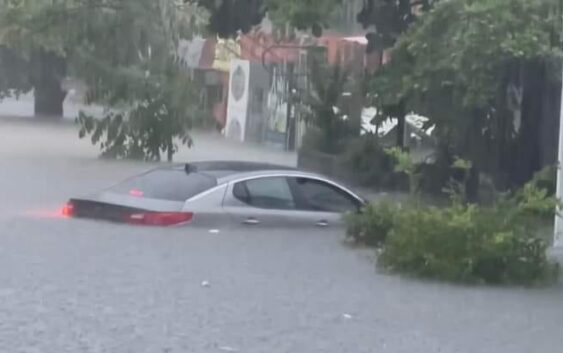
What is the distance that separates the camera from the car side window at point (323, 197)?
26.0 meters

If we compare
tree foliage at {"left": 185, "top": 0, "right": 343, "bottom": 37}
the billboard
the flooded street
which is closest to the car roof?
the flooded street

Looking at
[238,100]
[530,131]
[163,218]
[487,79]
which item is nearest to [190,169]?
[163,218]

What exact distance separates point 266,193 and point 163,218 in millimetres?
1721

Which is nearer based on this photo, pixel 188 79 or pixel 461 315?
pixel 461 315

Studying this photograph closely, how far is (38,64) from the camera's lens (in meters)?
66.7

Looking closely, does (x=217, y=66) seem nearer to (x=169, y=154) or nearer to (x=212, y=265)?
(x=169, y=154)

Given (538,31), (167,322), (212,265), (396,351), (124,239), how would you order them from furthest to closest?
(538,31), (124,239), (212,265), (167,322), (396,351)

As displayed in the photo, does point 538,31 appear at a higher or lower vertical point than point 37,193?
higher

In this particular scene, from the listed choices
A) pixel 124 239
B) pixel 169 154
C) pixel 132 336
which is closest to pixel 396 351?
pixel 132 336

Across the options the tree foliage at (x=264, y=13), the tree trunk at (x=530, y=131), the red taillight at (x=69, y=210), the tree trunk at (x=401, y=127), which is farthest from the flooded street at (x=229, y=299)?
the tree trunk at (x=401, y=127)

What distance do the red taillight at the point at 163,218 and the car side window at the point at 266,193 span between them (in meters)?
0.89

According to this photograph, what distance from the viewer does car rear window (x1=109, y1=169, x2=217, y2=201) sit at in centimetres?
2533

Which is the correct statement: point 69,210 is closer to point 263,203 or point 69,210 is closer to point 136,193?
point 136,193

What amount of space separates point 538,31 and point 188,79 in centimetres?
1704
